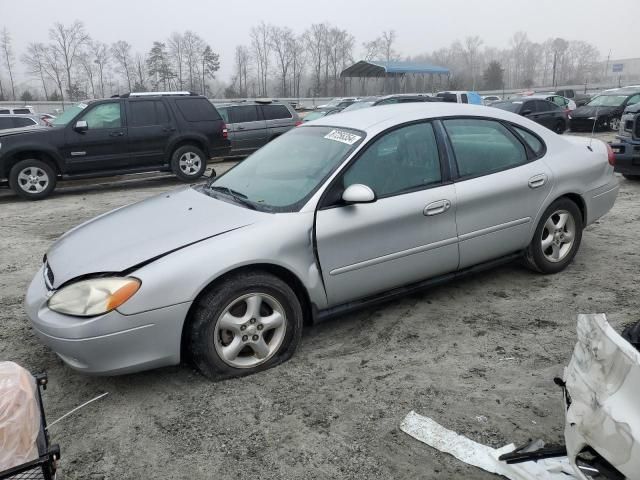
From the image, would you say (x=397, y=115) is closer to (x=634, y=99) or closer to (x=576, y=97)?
(x=634, y=99)

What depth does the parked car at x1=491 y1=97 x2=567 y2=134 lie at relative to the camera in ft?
59.5

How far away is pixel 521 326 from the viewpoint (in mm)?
3717

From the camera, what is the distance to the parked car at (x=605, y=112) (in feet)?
60.3

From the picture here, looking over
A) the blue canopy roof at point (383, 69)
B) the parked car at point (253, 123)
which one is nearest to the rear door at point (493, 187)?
the parked car at point (253, 123)

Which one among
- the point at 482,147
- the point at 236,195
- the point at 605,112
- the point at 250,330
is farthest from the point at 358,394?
the point at 605,112

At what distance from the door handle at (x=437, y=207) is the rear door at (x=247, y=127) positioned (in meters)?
11.0

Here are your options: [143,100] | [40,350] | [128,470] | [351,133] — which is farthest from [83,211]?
[128,470]

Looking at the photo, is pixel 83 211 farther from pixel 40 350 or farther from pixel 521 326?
pixel 521 326

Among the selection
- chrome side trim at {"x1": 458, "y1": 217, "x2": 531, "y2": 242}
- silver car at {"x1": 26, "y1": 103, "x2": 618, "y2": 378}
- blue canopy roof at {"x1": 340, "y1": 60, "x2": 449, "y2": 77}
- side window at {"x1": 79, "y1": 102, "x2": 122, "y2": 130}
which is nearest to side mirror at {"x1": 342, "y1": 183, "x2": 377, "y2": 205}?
silver car at {"x1": 26, "y1": 103, "x2": 618, "y2": 378}

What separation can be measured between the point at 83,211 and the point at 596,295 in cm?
729

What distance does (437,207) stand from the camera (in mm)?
3682

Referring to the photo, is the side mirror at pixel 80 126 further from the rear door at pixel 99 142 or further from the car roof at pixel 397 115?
the car roof at pixel 397 115

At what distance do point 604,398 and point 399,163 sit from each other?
230 cm

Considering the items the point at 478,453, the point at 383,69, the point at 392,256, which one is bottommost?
the point at 478,453
